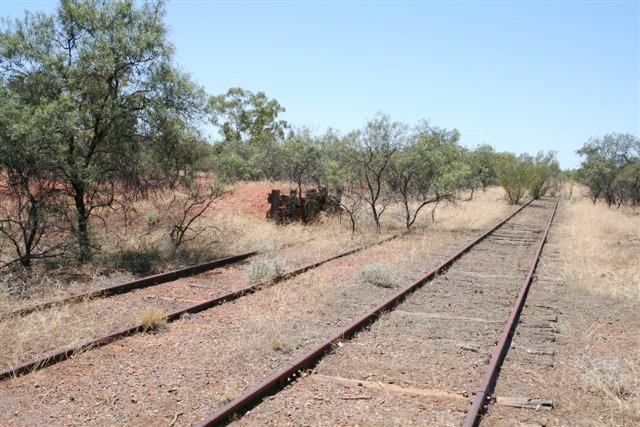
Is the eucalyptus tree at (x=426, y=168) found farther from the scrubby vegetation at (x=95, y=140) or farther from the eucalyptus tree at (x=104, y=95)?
the eucalyptus tree at (x=104, y=95)

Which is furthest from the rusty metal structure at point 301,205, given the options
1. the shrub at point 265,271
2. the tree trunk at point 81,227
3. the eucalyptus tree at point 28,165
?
the eucalyptus tree at point 28,165

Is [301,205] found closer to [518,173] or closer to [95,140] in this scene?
[95,140]

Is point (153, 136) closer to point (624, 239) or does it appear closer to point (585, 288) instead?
point (585, 288)

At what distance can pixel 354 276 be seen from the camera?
12.4 metres

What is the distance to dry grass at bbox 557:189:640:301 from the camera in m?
12.1

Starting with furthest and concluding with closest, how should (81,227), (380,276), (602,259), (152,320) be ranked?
1. (602,259)
2. (81,227)
3. (380,276)
4. (152,320)

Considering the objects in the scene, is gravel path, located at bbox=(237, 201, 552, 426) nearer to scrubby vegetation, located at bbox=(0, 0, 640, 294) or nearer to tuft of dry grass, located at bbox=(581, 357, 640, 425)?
tuft of dry grass, located at bbox=(581, 357, 640, 425)

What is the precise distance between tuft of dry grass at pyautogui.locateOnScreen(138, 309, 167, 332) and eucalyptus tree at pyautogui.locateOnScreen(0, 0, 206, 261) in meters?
4.97

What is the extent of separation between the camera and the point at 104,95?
535 inches

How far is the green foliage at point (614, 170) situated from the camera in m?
46.0

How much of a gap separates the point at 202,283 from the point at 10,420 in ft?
21.7

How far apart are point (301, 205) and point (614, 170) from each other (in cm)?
3498

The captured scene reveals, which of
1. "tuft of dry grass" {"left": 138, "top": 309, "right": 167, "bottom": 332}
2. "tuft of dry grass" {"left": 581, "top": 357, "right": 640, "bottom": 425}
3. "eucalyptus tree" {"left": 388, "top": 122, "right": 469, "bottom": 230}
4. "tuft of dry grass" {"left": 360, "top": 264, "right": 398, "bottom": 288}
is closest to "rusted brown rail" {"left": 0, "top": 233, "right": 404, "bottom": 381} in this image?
"tuft of dry grass" {"left": 138, "top": 309, "right": 167, "bottom": 332}

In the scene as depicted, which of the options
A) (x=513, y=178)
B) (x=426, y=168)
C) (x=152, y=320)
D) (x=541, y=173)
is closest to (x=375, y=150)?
(x=426, y=168)
